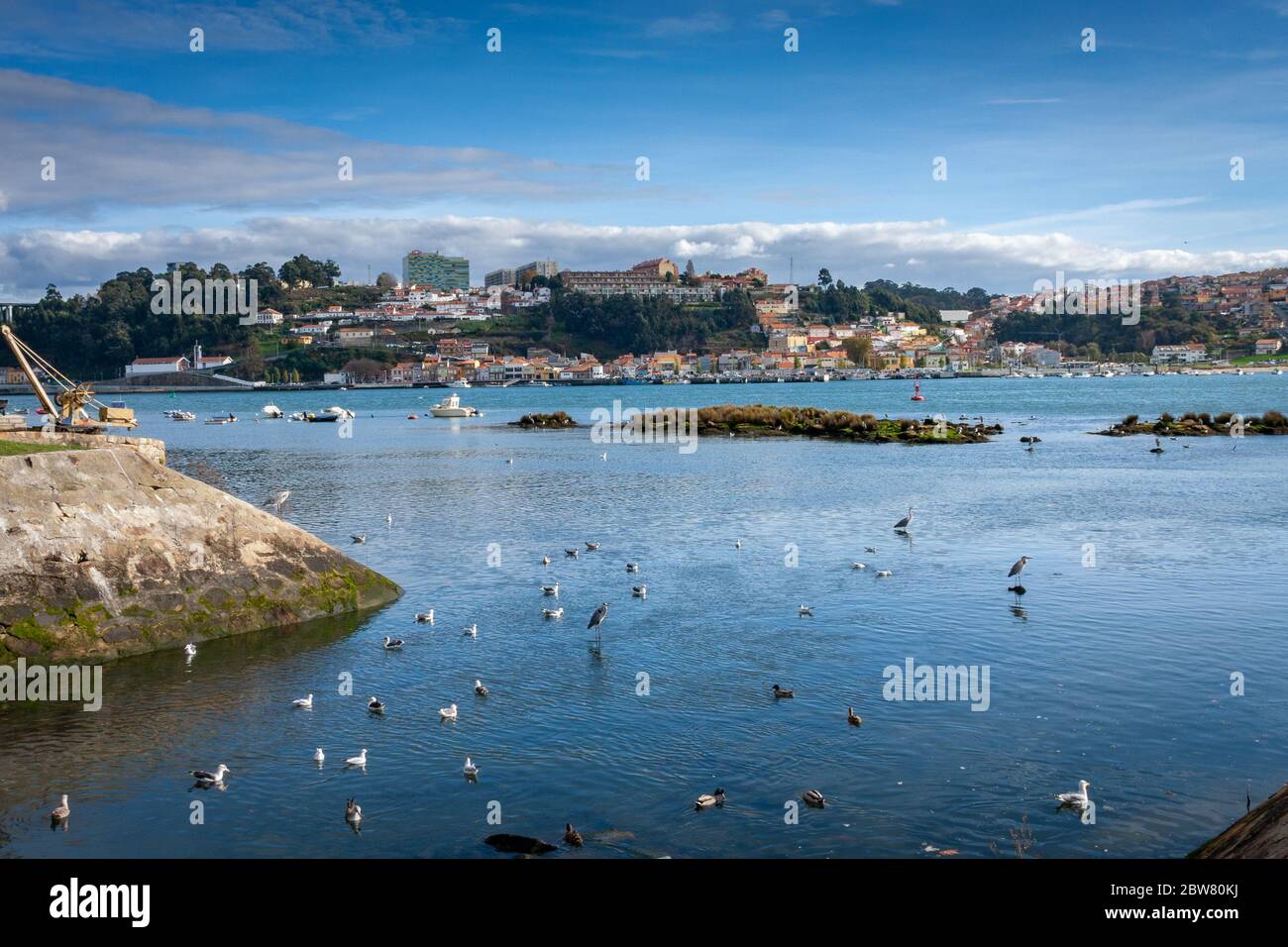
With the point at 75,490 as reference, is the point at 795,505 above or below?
below

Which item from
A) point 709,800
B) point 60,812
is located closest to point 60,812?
point 60,812

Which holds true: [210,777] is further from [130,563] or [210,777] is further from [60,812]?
[130,563]

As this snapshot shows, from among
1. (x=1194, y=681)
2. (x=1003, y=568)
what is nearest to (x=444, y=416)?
(x=1003, y=568)

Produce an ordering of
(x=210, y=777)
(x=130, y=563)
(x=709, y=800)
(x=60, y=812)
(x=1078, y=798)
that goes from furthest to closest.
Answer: (x=130, y=563) < (x=210, y=777) < (x=709, y=800) < (x=1078, y=798) < (x=60, y=812)

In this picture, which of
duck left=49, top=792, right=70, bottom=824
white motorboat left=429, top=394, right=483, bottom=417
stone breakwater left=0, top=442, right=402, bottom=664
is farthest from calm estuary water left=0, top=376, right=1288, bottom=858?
white motorboat left=429, top=394, right=483, bottom=417
